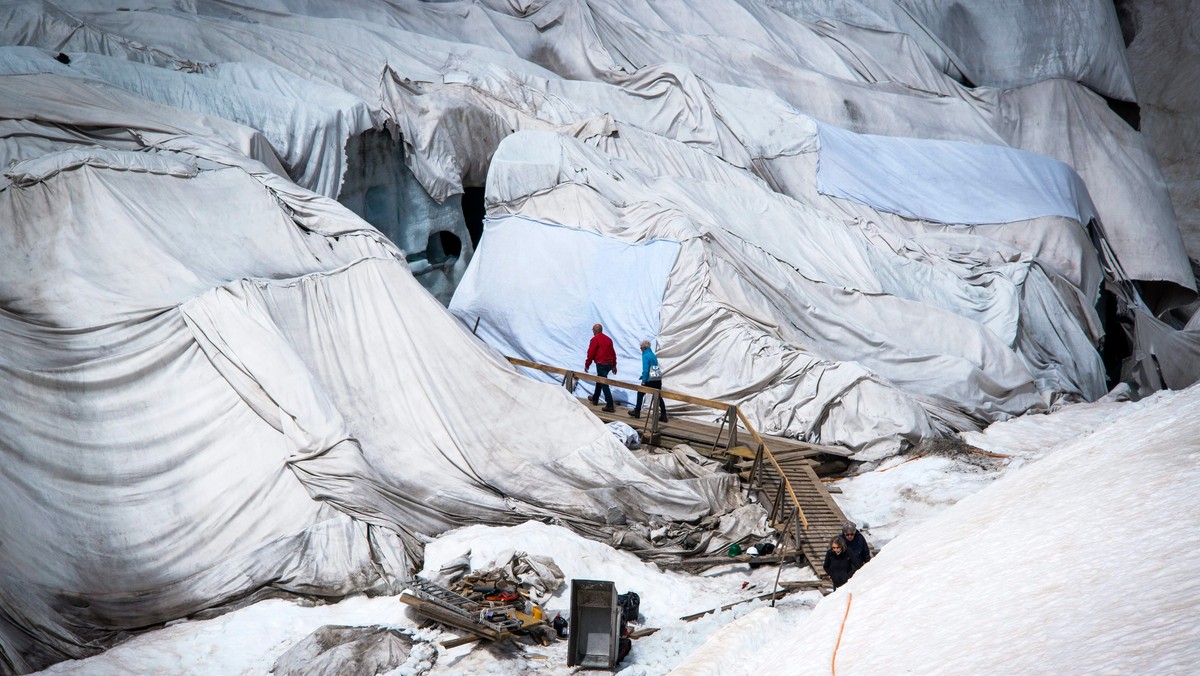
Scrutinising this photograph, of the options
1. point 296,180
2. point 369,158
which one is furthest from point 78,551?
point 369,158

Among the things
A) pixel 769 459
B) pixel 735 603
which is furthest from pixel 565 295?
pixel 735 603

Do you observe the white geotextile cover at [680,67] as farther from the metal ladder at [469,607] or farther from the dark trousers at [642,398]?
the metal ladder at [469,607]

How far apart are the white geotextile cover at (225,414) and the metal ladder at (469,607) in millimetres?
577

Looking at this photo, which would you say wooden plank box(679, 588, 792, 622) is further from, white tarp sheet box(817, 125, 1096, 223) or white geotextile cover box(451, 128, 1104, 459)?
white tarp sheet box(817, 125, 1096, 223)

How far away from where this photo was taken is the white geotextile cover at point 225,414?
747cm

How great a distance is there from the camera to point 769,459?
1071cm

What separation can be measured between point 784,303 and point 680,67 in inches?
280

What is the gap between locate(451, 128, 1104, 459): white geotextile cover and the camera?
1225cm

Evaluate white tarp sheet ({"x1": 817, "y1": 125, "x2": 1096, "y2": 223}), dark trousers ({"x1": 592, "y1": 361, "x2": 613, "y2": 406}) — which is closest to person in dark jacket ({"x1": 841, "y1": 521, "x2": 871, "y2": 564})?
dark trousers ({"x1": 592, "y1": 361, "x2": 613, "y2": 406})

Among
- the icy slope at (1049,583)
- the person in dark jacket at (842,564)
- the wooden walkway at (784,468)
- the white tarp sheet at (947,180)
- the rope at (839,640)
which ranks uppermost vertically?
the white tarp sheet at (947,180)

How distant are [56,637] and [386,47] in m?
12.6

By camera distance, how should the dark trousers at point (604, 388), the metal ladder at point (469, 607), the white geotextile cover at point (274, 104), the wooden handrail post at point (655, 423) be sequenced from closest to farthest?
the metal ladder at point (469, 607) < the wooden handrail post at point (655, 423) < the dark trousers at point (604, 388) < the white geotextile cover at point (274, 104)

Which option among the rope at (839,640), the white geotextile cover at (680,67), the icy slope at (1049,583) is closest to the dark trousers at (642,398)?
the white geotextile cover at (680,67)

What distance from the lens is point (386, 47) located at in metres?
17.2
